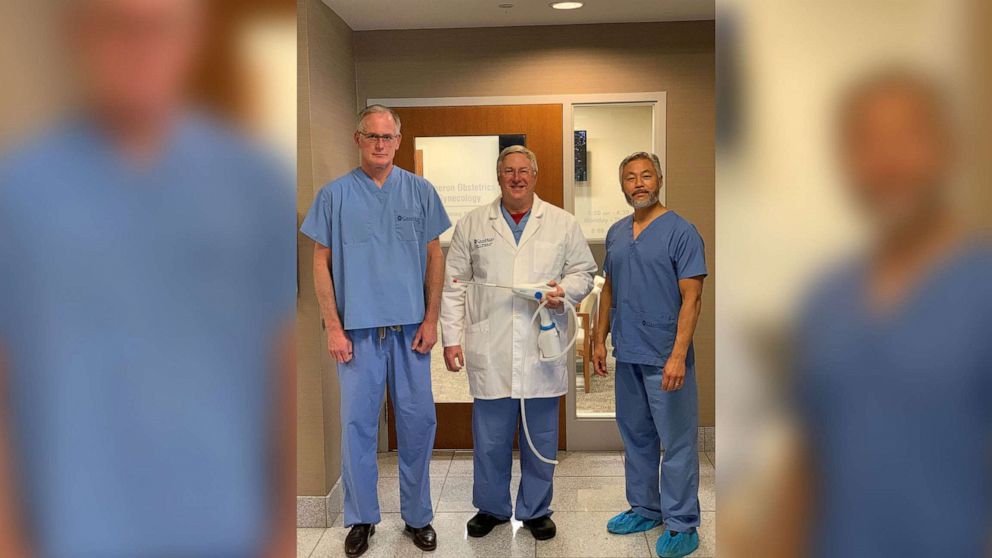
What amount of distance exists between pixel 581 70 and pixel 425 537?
2003 mm

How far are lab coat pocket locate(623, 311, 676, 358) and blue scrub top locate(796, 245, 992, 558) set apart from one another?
218 cm

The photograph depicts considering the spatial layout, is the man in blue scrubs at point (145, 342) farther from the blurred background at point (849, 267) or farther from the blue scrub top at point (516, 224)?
the blue scrub top at point (516, 224)

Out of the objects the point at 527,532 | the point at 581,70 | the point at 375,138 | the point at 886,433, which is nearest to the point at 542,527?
the point at 527,532

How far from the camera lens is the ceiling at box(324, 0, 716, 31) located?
9.53ft

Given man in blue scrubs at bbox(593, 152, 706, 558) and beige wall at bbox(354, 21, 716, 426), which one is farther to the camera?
beige wall at bbox(354, 21, 716, 426)

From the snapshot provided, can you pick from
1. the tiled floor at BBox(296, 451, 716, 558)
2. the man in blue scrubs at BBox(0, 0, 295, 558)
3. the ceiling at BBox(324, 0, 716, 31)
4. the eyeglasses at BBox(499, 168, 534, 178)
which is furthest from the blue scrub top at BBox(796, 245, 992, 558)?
the ceiling at BBox(324, 0, 716, 31)

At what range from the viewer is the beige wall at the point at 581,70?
3297 mm

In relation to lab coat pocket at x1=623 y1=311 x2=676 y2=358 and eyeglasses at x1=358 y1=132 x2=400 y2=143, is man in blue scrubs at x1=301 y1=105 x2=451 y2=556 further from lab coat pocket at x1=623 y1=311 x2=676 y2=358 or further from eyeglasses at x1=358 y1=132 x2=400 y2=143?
lab coat pocket at x1=623 y1=311 x2=676 y2=358

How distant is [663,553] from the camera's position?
93.2 inches

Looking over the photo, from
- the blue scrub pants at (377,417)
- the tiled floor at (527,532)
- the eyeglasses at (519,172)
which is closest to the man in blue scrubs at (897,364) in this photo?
the tiled floor at (527,532)

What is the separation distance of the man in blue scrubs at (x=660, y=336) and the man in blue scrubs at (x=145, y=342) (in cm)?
217

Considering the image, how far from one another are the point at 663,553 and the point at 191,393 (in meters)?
2.32

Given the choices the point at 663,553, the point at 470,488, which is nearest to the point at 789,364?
the point at 663,553

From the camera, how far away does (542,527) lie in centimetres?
258
